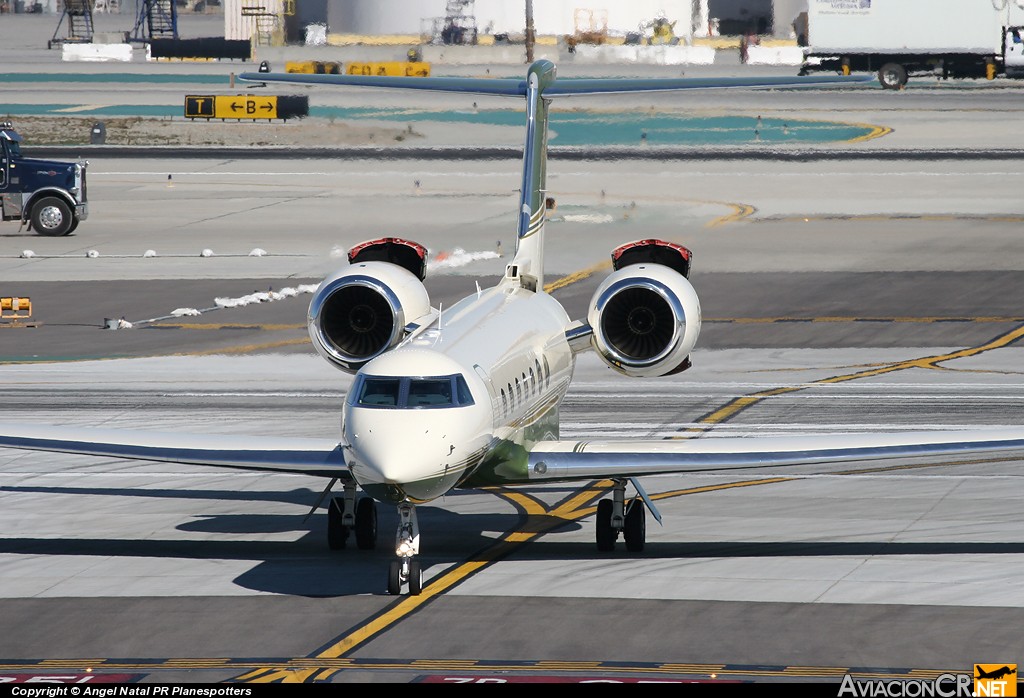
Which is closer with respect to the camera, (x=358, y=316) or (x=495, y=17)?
(x=358, y=316)

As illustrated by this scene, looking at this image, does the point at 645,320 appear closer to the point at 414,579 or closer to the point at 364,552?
the point at 364,552

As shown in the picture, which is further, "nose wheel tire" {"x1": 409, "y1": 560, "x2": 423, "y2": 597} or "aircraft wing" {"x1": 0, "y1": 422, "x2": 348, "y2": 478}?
"aircraft wing" {"x1": 0, "y1": 422, "x2": 348, "y2": 478}

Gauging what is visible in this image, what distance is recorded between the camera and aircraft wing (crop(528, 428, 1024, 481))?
19.2 meters

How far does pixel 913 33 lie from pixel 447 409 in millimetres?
102059

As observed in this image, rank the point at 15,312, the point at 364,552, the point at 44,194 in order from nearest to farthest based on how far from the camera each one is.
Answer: the point at 364,552
the point at 15,312
the point at 44,194

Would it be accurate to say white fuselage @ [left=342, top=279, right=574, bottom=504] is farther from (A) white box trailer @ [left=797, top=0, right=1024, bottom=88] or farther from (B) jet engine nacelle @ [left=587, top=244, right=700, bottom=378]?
(A) white box trailer @ [left=797, top=0, right=1024, bottom=88]

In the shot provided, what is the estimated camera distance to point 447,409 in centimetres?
1794

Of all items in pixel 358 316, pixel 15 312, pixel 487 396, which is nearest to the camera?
pixel 487 396

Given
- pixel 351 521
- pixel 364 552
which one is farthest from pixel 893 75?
pixel 351 521

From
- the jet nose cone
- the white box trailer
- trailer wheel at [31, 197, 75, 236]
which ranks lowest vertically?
trailer wheel at [31, 197, 75, 236]

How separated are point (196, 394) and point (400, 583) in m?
14.9

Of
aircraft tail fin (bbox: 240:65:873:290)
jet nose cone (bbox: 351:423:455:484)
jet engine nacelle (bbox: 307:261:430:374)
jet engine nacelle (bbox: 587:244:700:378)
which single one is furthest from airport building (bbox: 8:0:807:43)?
jet nose cone (bbox: 351:423:455:484)

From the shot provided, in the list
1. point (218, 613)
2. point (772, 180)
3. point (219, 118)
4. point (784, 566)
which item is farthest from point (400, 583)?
point (219, 118)

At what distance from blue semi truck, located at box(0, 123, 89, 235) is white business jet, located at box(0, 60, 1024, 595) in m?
34.1
